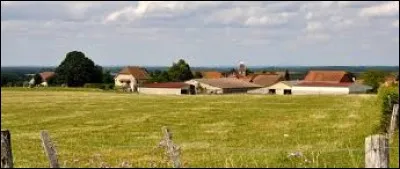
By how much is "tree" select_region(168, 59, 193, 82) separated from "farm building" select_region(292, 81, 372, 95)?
Answer: 22.8 m

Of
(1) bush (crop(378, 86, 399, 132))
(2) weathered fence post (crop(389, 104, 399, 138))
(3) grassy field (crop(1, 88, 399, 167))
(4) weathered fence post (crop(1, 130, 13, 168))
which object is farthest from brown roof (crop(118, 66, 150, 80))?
(4) weathered fence post (crop(1, 130, 13, 168))

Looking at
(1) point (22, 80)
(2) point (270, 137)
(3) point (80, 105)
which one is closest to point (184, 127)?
(2) point (270, 137)

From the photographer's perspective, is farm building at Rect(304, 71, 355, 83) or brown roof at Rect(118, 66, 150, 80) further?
farm building at Rect(304, 71, 355, 83)

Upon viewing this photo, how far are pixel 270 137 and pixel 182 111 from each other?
19.6 metres

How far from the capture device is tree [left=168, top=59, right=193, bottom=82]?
132 m

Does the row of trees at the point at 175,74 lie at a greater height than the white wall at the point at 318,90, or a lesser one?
greater

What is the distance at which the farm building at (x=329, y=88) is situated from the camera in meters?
112

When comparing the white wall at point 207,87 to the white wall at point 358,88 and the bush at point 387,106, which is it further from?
the bush at point 387,106

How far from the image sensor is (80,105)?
53.2 m

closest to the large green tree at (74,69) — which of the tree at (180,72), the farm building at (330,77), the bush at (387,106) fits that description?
the bush at (387,106)

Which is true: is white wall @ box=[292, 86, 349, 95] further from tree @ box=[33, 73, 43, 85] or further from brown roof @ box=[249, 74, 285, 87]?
tree @ box=[33, 73, 43, 85]

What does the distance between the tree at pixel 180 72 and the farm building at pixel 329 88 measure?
899 inches

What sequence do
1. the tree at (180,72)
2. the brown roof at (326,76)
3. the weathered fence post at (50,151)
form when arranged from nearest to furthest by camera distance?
the weathered fence post at (50,151) → the tree at (180,72) → the brown roof at (326,76)

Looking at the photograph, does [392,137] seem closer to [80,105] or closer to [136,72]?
[80,105]
